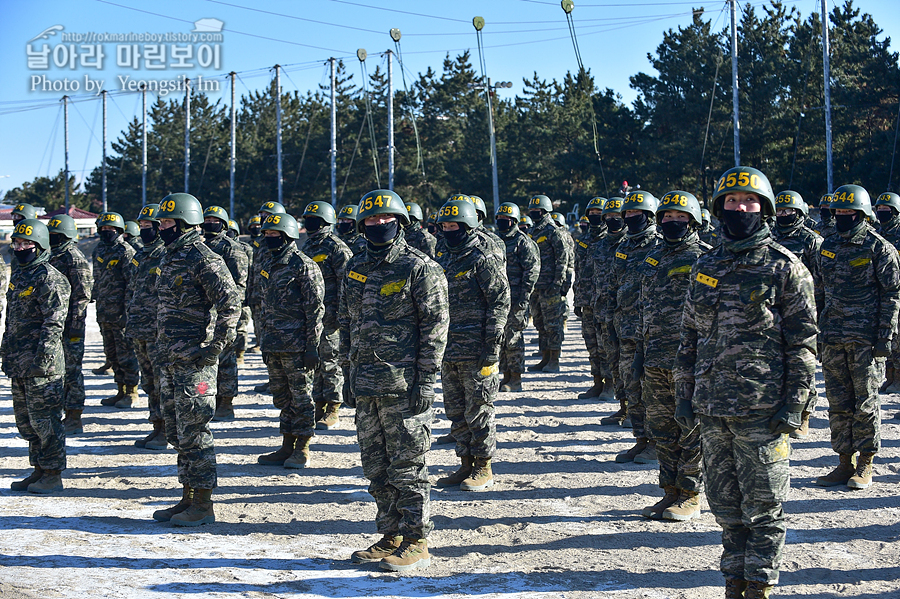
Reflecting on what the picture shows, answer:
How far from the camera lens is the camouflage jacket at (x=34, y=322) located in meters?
7.52

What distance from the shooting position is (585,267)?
42.9 ft

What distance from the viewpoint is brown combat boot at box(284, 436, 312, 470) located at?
841 centimetres

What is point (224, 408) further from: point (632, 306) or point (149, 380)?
point (632, 306)

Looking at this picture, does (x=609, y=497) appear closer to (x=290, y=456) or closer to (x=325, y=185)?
(x=290, y=456)

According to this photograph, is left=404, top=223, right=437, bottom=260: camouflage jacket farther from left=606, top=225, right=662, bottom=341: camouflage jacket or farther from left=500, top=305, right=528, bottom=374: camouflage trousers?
left=606, top=225, right=662, bottom=341: camouflage jacket

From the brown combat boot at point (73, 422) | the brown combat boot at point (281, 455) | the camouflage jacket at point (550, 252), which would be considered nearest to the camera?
the brown combat boot at point (281, 455)

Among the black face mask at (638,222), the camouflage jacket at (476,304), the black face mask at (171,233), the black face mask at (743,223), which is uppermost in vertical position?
the black face mask at (638,222)

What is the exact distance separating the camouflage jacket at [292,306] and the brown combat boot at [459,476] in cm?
186

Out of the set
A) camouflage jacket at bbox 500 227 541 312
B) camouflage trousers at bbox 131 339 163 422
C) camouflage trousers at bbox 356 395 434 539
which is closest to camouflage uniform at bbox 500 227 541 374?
camouflage jacket at bbox 500 227 541 312

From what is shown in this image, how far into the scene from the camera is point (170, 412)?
6.77 metres

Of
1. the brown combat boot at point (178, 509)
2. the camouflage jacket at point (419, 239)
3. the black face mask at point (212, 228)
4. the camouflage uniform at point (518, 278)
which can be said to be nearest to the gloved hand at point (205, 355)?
the brown combat boot at point (178, 509)

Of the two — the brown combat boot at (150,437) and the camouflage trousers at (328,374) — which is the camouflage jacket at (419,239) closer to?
the camouflage trousers at (328,374)

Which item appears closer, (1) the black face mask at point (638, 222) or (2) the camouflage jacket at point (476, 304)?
(2) the camouflage jacket at point (476, 304)

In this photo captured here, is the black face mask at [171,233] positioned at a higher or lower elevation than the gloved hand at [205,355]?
higher
